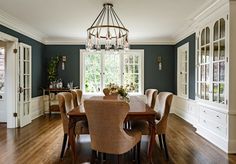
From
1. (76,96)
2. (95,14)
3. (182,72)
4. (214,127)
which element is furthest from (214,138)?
(95,14)

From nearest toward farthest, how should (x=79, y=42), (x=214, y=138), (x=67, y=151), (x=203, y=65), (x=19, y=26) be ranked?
(x=67, y=151)
(x=214, y=138)
(x=203, y=65)
(x=19, y=26)
(x=79, y=42)

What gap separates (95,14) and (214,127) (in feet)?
10.5

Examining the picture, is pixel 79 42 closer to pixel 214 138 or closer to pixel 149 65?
pixel 149 65

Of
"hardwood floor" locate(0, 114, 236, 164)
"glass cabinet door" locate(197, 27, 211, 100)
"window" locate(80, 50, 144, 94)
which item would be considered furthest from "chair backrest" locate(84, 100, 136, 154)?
"window" locate(80, 50, 144, 94)

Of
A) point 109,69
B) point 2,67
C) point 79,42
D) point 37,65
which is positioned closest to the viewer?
point 2,67

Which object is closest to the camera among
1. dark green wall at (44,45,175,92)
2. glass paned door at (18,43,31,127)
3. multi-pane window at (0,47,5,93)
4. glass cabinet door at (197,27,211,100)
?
glass cabinet door at (197,27,211,100)

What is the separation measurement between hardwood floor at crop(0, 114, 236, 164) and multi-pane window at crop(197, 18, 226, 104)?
869 mm

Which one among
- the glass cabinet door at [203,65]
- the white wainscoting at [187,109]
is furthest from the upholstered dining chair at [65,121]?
the white wainscoting at [187,109]

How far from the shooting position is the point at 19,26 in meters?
5.33

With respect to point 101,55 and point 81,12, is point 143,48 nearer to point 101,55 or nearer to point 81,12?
point 101,55

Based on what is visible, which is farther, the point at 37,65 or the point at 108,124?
the point at 37,65

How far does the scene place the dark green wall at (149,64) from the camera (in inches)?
296

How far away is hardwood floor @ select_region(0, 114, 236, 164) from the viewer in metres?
3.17

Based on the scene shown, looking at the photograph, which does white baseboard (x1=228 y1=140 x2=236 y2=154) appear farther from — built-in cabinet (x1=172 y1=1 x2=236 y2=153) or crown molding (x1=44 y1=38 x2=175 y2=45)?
crown molding (x1=44 y1=38 x2=175 y2=45)
